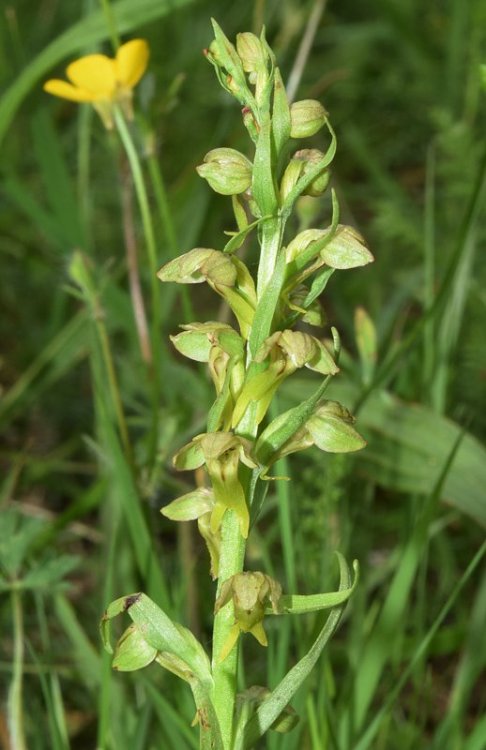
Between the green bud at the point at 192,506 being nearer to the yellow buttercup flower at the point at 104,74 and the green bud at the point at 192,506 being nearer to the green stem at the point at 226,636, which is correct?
the green stem at the point at 226,636

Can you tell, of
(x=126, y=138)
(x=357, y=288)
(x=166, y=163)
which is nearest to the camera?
(x=126, y=138)

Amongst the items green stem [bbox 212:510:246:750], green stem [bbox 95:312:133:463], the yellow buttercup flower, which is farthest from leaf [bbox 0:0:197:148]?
green stem [bbox 212:510:246:750]

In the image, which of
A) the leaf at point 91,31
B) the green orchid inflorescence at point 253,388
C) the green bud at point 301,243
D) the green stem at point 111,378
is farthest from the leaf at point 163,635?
the leaf at point 91,31

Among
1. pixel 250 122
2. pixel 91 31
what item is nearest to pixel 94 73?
pixel 91 31

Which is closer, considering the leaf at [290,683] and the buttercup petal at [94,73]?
the leaf at [290,683]

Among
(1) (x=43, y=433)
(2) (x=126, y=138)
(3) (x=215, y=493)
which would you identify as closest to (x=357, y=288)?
(1) (x=43, y=433)

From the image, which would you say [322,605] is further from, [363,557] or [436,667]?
[436,667]

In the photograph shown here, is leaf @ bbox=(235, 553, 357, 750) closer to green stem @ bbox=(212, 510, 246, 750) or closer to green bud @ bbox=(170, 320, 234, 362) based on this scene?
green stem @ bbox=(212, 510, 246, 750)
